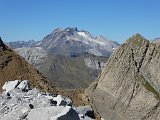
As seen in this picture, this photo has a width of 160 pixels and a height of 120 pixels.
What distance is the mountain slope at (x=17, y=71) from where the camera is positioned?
5634 cm

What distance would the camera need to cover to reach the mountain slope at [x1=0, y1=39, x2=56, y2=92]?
56.3m

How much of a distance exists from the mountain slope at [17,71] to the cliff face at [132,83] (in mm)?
39840

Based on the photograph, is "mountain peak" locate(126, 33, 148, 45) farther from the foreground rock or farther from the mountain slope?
the foreground rock

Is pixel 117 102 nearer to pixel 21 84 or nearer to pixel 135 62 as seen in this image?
pixel 135 62

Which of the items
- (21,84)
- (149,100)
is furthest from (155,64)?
(21,84)

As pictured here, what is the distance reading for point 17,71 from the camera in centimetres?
5922

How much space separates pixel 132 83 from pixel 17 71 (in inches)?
2664

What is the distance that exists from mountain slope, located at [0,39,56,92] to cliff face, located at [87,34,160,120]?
131 ft

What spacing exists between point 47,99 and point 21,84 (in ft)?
32.7

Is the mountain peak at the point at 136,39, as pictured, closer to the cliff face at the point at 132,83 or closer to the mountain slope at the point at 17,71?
the cliff face at the point at 132,83

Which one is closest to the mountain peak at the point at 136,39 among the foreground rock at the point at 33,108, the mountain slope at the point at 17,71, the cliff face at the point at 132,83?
the cliff face at the point at 132,83

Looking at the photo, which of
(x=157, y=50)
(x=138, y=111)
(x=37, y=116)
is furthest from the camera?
(x=157, y=50)

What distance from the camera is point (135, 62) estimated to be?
125 metres

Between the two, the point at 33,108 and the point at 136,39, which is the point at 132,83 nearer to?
the point at 136,39
